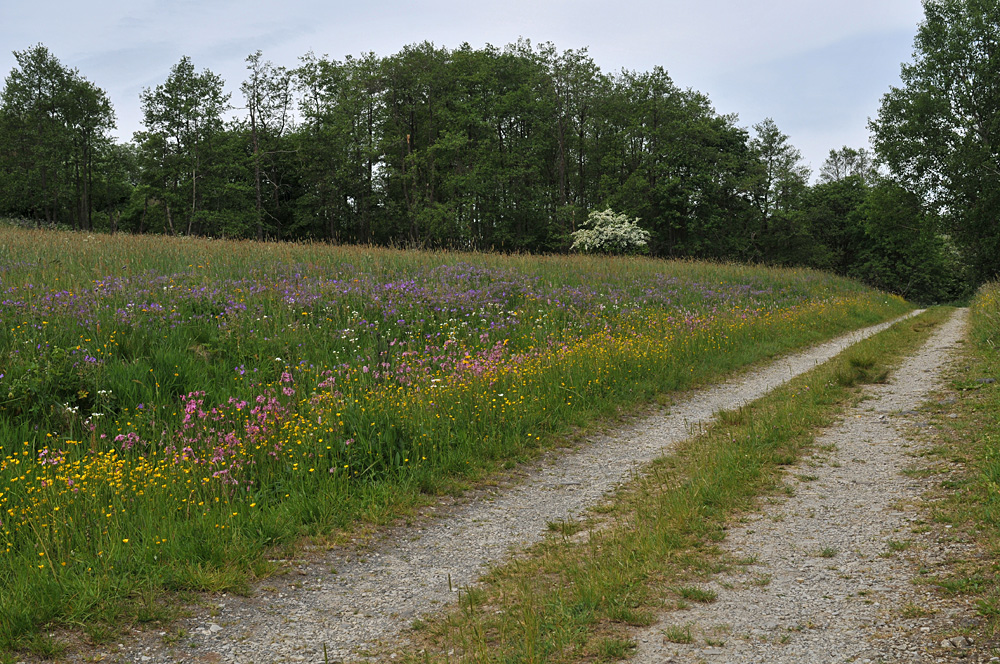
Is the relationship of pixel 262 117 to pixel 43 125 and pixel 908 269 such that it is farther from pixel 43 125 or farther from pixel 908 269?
pixel 908 269

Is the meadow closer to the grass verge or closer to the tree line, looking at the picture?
the grass verge

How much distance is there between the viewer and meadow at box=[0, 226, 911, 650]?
4.14m

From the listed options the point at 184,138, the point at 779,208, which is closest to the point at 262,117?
the point at 184,138

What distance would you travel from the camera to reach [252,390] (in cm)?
703

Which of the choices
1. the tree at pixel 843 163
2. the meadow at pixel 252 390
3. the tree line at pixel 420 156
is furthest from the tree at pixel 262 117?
the tree at pixel 843 163

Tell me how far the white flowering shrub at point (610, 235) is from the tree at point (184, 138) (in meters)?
26.3

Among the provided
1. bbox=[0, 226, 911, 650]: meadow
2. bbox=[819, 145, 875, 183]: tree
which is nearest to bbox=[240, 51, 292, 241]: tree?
bbox=[0, 226, 911, 650]: meadow

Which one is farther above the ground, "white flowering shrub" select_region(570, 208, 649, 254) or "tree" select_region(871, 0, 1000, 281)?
"tree" select_region(871, 0, 1000, 281)

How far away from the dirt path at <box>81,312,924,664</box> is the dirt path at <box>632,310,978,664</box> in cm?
143

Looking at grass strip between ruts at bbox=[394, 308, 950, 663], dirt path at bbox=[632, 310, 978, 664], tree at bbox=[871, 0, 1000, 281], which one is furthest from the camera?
tree at bbox=[871, 0, 1000, 281]

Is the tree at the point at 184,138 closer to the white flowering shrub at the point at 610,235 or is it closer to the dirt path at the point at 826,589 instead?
the white flowering shrub at the point at 610,235

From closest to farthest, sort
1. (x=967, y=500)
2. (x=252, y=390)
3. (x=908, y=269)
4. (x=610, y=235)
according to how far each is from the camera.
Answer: (x=967, y=500) < (x=252, y=390) < (x=610, y=235) < (x=908, y=269)

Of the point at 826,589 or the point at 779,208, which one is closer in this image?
the point at 826,589

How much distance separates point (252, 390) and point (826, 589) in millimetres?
6037
